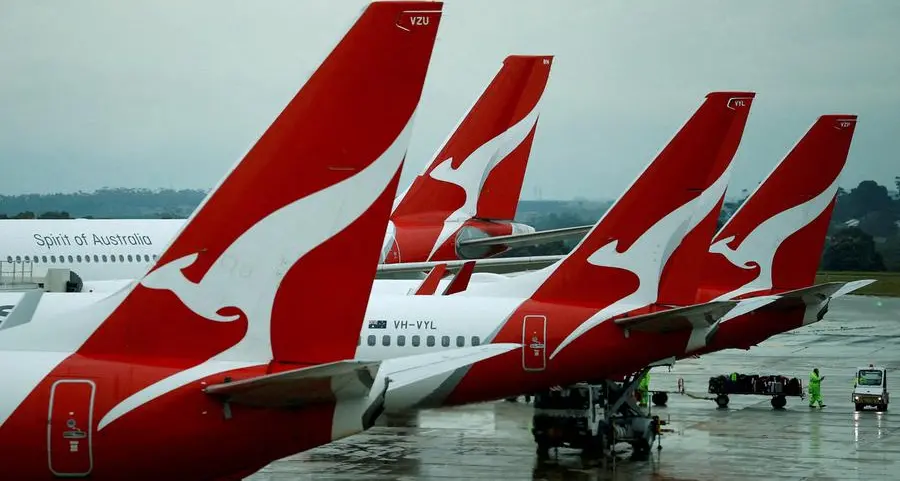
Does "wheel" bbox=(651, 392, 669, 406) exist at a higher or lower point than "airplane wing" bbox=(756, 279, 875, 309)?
lower

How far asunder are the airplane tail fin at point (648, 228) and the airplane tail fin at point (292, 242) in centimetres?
1336

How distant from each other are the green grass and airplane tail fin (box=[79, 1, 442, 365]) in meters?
93.3

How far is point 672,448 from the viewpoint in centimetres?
2970

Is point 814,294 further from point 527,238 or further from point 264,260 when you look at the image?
point 264,260

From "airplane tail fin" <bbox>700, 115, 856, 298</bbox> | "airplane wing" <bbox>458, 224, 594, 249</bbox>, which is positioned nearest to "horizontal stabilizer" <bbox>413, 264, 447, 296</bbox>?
"airplane wing" <bbox>458, 224, 594, 249</bbox>

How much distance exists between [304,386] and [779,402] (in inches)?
1222

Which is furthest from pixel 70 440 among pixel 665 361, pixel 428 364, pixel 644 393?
pixel 644 393

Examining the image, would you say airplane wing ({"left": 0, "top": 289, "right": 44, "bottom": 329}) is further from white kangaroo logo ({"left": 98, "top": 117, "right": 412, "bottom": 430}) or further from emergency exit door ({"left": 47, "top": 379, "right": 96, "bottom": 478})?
white kangaroo logo ({"left": 98, "top": 117, "right": 412, "bottom": 430})

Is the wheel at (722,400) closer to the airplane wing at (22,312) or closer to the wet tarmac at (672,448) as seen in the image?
the wet tarmac at (672,448)

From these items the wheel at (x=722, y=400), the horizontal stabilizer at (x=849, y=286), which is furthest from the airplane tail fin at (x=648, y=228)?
the wheel at (x=722, y=400)

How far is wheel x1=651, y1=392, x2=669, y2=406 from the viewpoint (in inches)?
1537

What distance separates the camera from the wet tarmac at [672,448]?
84.0 ft

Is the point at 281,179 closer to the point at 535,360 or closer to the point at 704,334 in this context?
the point at 535,360

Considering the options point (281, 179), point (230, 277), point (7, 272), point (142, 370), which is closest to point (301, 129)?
point (281, 179)
